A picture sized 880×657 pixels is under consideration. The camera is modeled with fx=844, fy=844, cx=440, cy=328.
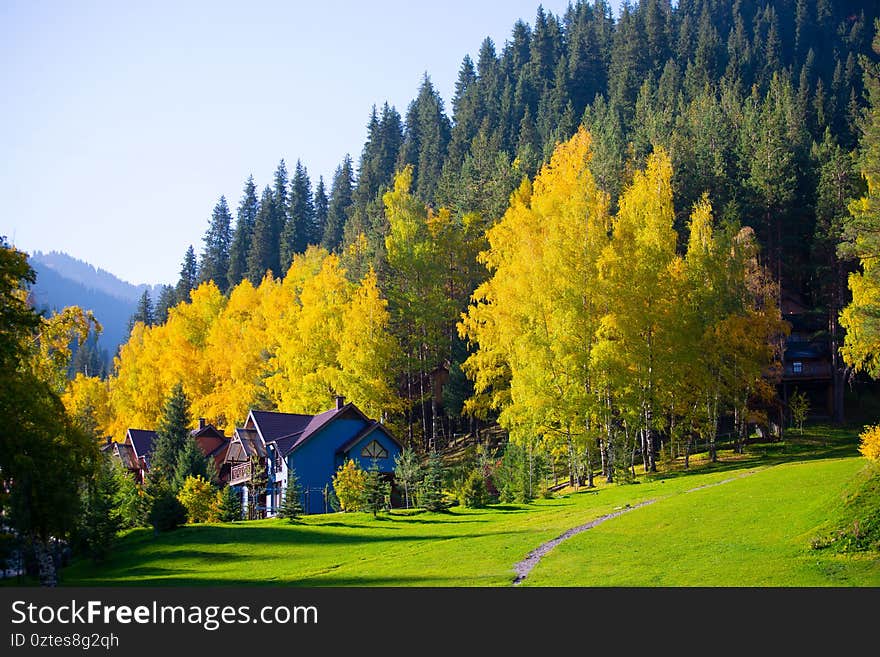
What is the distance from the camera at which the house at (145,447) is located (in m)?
66.3

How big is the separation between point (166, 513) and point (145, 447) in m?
30.4

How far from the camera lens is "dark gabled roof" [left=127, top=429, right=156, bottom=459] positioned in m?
67.2

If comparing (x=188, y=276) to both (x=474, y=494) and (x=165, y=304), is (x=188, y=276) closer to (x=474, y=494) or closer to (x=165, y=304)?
(x=165, y=304)

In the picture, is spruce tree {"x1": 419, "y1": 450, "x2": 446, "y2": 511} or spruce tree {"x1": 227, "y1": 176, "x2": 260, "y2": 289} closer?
spruce tree {"x1": 419, "y1": 450, "x2": 446, "y2": 511}

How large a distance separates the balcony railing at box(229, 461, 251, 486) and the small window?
838 cm

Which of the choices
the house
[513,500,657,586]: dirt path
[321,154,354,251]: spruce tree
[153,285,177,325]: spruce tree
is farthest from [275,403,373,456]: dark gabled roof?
[153,285,177,325]: spruce tree

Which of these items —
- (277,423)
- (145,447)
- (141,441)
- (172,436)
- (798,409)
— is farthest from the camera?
(141,441)

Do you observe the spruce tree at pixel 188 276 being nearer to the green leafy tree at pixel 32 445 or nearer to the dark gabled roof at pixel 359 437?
the dark gabled roof at pixel 359 437

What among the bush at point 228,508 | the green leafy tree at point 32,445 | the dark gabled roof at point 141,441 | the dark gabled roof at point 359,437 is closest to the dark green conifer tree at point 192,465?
the bush at point 228,508

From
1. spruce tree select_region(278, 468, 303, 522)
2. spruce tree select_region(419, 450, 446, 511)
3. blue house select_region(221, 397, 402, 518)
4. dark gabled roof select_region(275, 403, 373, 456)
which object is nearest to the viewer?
spruce tree select_region(419, 450, 446, 511)

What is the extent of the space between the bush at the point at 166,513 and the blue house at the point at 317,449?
504 inches

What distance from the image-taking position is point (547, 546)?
2727cm

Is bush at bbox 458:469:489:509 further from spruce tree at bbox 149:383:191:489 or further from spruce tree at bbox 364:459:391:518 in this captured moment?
spruce tree at bbox 149:383:191:489

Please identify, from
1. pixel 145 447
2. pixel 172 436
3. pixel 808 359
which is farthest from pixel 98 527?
pixel 808 359
